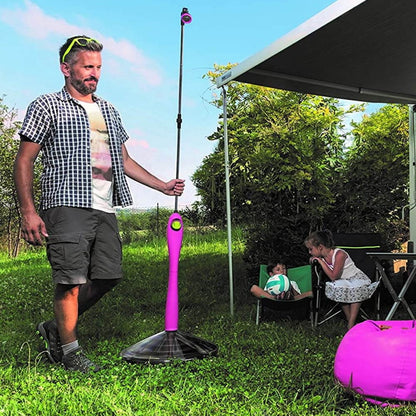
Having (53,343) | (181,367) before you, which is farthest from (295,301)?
(53,343)

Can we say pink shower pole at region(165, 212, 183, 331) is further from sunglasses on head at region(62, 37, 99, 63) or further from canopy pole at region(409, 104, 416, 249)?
canopy pole at region(409, 104, 416, 249)

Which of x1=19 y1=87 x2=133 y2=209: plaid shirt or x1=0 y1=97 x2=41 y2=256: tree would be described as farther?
x1=0 y1=97 x2=41 y2=256: tree

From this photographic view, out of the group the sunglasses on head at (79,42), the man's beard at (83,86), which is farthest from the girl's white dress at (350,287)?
the sunglasses on head at (79,42)

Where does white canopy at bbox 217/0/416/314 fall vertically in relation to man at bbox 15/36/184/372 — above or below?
above

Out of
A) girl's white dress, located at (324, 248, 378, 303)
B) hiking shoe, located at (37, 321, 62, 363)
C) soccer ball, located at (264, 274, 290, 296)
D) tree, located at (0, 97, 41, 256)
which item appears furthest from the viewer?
tree, located at (0, 97, 41, 256)

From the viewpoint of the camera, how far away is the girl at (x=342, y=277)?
13.9 feet

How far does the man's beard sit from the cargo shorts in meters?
0.65

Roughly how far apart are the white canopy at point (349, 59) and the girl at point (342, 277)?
2.32ft

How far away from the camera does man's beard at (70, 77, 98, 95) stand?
A: 313 centimetres

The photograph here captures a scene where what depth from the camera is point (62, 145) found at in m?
3.06

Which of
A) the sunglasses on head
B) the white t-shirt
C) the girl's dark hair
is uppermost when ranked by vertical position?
the sunglasses on head

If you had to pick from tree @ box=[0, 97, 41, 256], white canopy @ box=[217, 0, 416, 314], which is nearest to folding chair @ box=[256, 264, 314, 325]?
white canopy @ box=[217, 0, 416, 314]

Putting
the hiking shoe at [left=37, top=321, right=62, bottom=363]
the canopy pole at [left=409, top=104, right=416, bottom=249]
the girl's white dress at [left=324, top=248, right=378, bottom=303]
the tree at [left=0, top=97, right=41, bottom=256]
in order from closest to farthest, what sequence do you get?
1. the hiking shoe at [left=37, top=321, right=62, bottom=363]
2. the girl's white dress at [left=324, top=248, right=378, bottom=303]
3. the canopy pole at [left=409, top=104, right=416, bottom=249]
4. the tree at [left=0, top=97, right=41, bottom=256]

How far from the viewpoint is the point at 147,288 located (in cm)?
625
